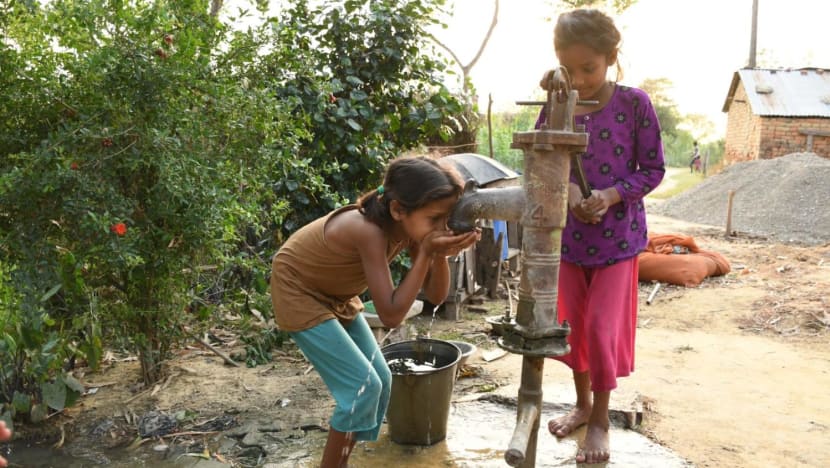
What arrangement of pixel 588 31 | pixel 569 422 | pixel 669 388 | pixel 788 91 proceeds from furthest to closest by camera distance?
pixel 788 91
pixel 669 388
pixel 569 422
pixel 588 31

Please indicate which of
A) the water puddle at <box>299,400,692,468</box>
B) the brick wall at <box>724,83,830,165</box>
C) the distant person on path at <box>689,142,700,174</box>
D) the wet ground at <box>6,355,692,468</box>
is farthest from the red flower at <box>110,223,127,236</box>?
the distant person on path at <box>689,142,700,174</box>

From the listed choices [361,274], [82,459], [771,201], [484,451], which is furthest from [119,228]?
[771,201]

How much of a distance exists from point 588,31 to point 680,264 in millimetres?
5646

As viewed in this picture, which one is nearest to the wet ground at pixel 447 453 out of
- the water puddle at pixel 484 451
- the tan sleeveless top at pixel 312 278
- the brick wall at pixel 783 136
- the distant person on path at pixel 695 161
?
the water puddle at pixel 484 451

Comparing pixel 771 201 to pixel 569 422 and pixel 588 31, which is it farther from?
pixel 588 31

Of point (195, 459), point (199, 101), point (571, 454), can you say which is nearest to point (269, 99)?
point (199, 101)

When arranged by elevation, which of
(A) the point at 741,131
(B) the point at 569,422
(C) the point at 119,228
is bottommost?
(B) the point at 569,422

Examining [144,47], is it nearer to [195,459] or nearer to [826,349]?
[195,459]

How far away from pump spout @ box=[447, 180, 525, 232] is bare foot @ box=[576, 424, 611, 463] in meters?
1.14

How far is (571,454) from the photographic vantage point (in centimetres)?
262

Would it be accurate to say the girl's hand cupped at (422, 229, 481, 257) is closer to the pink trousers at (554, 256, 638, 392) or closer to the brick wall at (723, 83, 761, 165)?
the pink trousers at (554, 256, 638, 392)

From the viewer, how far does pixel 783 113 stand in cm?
1722

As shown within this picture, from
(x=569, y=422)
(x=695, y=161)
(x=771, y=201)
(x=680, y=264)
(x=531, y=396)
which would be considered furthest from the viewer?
(x=695, y=161)

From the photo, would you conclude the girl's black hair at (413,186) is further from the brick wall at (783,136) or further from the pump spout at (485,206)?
the brick wall at (783,136)
